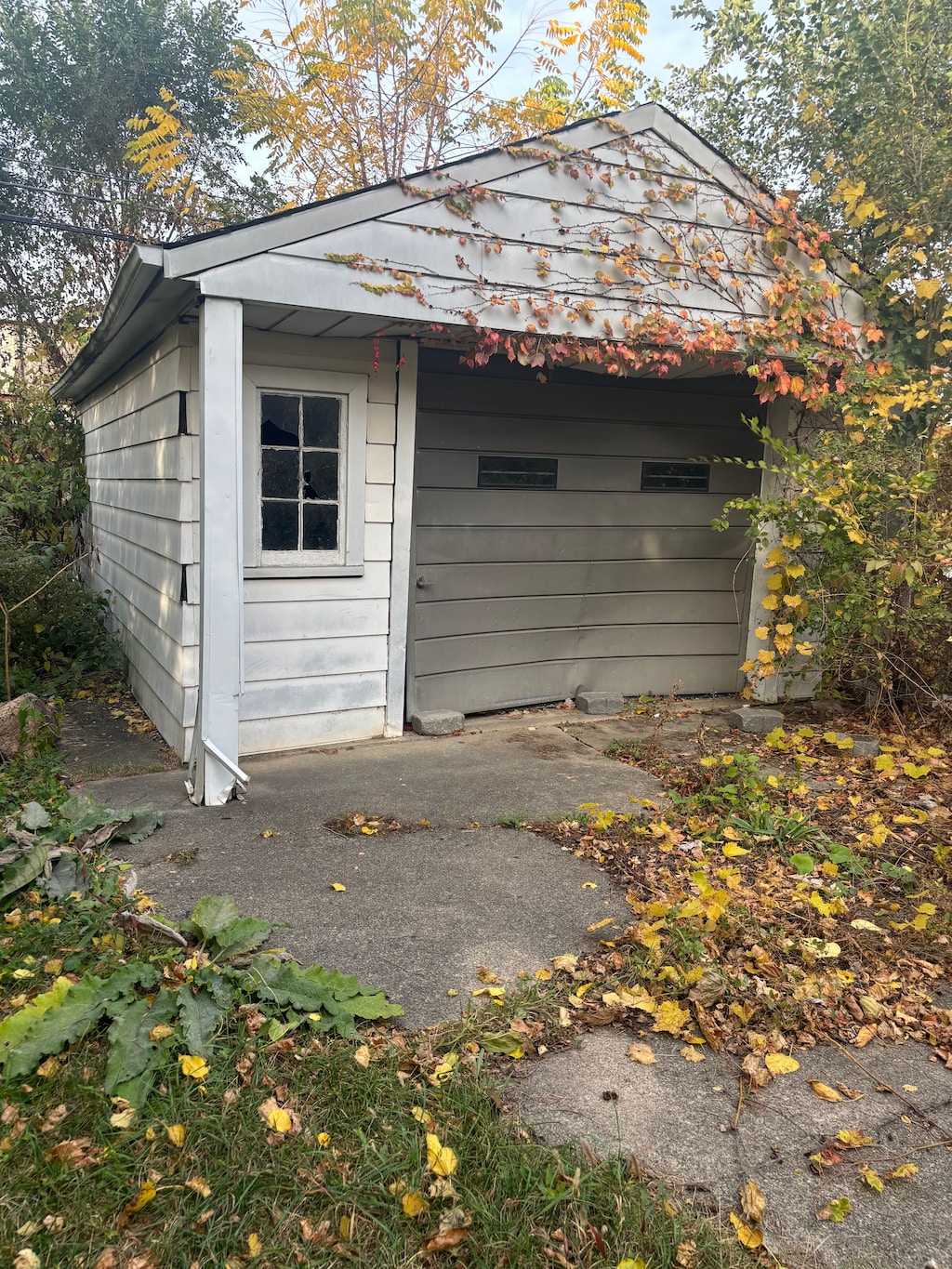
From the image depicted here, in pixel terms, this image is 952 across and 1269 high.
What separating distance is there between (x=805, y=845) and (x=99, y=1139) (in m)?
2.97

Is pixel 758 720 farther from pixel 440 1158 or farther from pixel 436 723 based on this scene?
pixel 440 1158

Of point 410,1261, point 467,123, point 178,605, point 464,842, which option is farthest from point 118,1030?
point 467,123

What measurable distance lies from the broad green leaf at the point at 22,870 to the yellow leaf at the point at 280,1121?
1630 millimetres

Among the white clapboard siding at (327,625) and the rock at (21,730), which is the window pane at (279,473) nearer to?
the white clapboard siding at (327,625)

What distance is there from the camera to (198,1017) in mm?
2420

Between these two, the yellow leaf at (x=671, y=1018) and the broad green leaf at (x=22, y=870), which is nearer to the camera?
the yellow leaf at (x=671, y=1018)

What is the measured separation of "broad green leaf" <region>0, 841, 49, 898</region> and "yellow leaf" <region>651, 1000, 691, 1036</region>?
2.32 m

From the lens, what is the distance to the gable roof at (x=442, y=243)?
4078 millimetres

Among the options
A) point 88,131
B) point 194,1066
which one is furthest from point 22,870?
point 88,131

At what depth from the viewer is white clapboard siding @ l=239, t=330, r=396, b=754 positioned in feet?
16.1

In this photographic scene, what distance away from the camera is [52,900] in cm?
318

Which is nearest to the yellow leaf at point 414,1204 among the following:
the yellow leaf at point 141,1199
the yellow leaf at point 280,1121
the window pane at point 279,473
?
the yellow leaf at point 280,1121

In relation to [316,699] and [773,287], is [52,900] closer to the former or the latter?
[316,699]

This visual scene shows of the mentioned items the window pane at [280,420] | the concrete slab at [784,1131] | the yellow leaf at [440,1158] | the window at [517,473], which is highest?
the window pane at [280,420]
